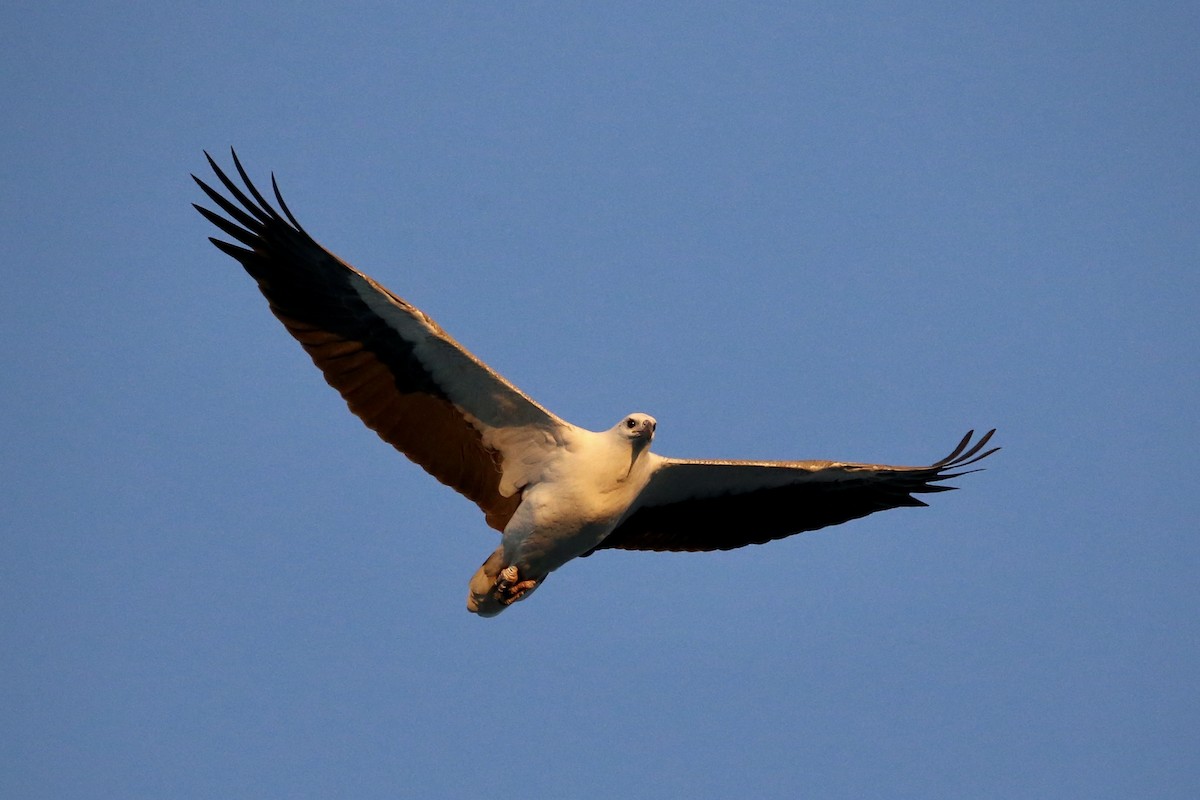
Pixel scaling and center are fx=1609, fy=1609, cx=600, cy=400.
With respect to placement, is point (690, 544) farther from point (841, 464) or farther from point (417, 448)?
point (417, 448)

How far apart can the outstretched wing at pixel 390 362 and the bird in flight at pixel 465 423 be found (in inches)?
0.4

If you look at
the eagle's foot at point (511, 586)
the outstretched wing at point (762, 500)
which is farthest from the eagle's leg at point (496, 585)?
the outstretched wing at point (762, 500)

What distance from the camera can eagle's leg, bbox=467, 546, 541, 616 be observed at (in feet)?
51.8

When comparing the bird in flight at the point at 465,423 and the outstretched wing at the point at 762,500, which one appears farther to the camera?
the outstretched wing at the point at 762,500

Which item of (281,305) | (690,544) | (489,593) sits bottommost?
(489,593)

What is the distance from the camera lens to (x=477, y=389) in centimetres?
1584

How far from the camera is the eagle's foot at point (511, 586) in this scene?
1573cm

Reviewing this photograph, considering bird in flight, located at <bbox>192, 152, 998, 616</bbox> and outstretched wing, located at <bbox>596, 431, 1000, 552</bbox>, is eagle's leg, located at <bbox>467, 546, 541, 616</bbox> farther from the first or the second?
outstretched wing, located at <bbox>596, 431, 1000, 552</bbox>

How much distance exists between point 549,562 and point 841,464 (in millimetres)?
3294

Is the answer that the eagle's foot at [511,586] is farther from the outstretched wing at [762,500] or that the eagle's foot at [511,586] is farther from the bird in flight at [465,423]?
the outstretched wing at [762,500]

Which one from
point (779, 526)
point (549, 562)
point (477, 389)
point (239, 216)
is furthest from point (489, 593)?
point (239, 216)

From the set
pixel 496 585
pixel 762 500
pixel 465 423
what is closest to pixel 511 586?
pixel 496 585

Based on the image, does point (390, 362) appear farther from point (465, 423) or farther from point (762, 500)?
point (762, 500)

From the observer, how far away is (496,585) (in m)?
15.9
